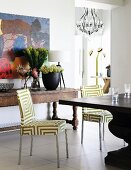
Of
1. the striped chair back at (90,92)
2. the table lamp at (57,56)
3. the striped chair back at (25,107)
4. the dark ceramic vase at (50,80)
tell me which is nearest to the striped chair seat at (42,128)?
the striped chair back at (25,107)

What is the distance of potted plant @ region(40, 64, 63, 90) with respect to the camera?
597 centimetres

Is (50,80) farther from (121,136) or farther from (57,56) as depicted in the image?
(121,136)

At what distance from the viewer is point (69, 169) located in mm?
3969

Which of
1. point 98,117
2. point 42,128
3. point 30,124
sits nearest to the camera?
point 42,128

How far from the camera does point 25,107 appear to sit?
432 cm

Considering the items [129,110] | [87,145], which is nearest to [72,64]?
[87,145]

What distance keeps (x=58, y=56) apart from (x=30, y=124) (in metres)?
2.21

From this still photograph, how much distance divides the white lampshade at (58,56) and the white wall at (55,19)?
18.5 inches

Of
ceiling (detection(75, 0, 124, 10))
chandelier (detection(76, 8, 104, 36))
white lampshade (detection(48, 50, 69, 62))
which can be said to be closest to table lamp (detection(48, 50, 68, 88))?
white lampshade (detection(48, 50, 69, 62))

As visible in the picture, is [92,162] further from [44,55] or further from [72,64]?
[72,64]

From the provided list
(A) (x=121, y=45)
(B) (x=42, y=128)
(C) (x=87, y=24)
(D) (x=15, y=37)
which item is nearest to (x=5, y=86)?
(D) (x=15, y=37)

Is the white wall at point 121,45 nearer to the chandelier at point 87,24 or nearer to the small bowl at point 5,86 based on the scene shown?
the chandelier at point 87,24

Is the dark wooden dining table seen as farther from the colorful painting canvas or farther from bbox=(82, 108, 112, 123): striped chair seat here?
the colorful painting canvas

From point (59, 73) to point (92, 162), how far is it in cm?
226
